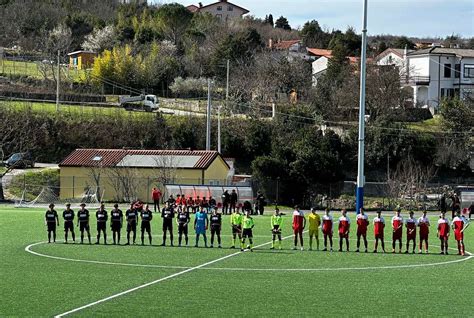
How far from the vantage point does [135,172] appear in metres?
66.1

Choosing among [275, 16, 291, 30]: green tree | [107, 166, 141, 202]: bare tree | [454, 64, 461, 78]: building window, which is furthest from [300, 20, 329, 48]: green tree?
[107, 166, 141, 202]: bare tree

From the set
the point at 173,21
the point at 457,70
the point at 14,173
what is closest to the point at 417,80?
the point at 457,70

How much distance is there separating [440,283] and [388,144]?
180 ft

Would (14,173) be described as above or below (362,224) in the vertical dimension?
below

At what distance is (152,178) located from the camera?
213 feet

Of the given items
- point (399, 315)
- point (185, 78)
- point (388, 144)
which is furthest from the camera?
point (185, 78)

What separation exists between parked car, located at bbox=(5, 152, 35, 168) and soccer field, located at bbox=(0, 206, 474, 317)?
128 ft

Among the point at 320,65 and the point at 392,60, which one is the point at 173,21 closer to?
the point at 320,65

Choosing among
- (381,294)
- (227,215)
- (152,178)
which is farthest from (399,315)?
(152,178)

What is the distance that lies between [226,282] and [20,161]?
53185mm

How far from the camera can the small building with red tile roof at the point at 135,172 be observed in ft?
212

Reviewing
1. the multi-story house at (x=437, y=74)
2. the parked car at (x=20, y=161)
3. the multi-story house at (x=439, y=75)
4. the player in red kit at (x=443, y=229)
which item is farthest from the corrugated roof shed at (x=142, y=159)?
the multi-story house at (x=439, y=75)

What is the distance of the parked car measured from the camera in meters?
74.1

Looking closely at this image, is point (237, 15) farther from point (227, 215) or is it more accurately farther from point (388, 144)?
point (227, 215)
